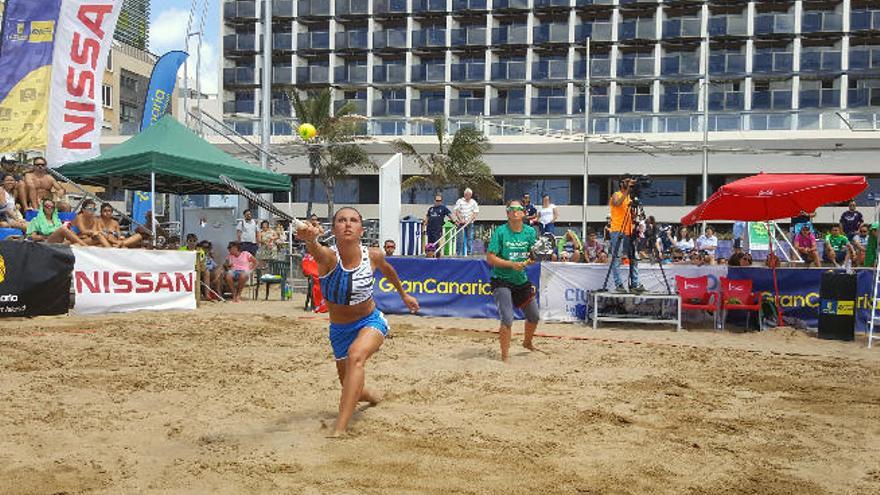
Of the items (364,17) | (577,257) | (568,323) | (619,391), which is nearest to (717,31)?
(364,17)

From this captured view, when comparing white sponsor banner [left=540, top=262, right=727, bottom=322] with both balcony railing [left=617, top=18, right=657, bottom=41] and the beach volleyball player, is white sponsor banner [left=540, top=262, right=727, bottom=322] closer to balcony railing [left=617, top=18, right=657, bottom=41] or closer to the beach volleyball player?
the beach volleyball player

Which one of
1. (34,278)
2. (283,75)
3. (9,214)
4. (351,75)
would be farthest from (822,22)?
(34,278)

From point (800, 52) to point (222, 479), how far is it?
158ft

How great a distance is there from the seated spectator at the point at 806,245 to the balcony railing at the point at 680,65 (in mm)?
28991

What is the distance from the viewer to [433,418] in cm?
569

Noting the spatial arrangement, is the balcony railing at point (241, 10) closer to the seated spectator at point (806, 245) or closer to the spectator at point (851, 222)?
the seated spectator at point (806, 245)

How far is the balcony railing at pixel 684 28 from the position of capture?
153ft

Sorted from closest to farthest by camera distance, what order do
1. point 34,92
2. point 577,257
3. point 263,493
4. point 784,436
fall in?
point 263,493 → point 784,436 → point 34,92 → point 577,257

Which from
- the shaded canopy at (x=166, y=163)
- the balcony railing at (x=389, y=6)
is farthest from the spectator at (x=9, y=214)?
the balcony railing at (x=389, y=6)

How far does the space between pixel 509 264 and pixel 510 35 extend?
4355 cm

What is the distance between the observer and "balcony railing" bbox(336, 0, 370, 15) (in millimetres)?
51781

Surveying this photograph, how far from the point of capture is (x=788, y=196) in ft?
41.1

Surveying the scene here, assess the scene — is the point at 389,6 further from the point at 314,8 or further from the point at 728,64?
the point at 728,64

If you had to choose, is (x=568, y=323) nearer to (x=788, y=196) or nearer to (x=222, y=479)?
(x=788, y=196)
